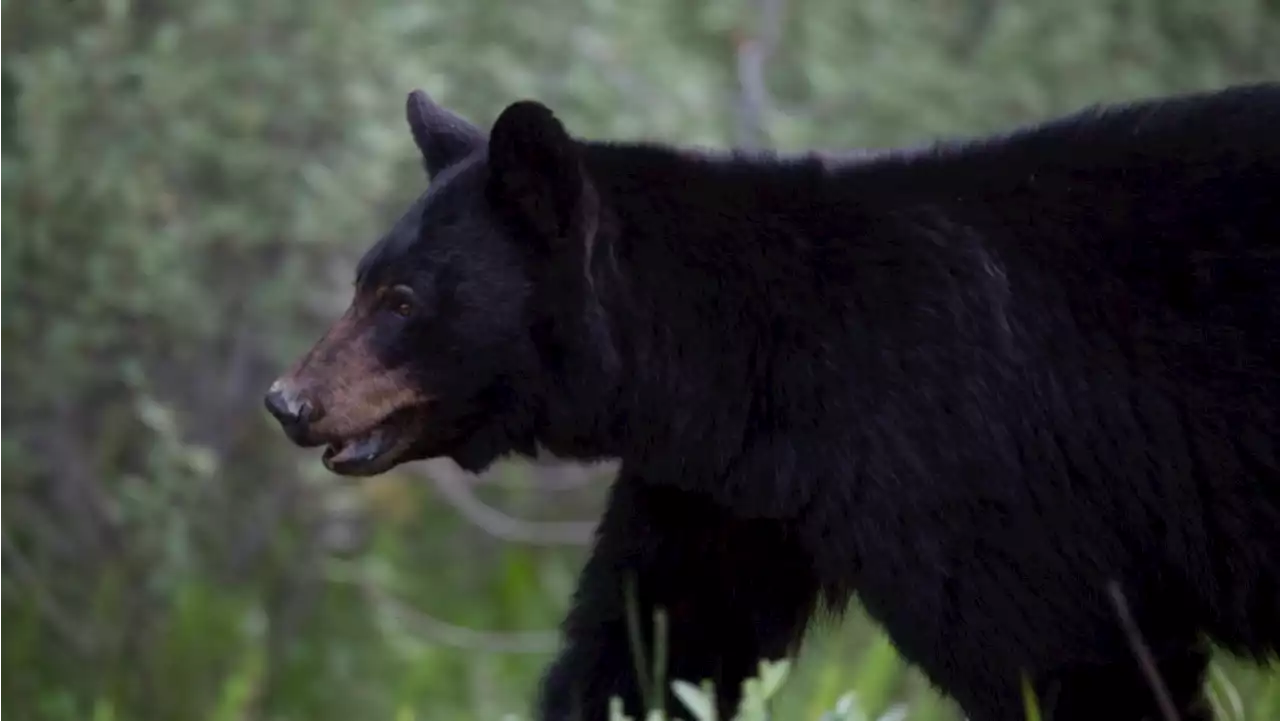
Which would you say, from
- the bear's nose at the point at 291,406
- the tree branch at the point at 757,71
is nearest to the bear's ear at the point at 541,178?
the bear's nose at the point at 291,406

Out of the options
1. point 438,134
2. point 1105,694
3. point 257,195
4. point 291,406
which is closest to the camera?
point 1105,694

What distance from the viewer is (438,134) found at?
12.5ft

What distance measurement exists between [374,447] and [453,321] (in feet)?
0.87

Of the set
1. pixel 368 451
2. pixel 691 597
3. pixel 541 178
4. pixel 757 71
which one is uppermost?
pixel 757 71

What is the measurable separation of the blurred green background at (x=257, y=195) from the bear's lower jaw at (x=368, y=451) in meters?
1.87

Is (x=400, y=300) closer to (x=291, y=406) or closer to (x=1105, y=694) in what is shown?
(x=291, y=406)

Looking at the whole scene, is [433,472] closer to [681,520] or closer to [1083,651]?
[681,520]

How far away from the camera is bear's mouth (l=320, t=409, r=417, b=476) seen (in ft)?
11.5

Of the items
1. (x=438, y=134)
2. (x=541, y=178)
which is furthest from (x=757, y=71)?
(x=541, y=178)

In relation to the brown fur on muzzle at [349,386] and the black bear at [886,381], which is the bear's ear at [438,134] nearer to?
the black bear at [886,381]

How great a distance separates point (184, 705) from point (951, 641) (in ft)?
12.1

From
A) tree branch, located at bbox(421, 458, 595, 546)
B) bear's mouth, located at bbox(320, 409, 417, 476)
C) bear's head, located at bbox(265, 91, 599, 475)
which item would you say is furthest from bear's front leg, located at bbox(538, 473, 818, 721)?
tree branch, located at bbox(421, 458, 595, 546)

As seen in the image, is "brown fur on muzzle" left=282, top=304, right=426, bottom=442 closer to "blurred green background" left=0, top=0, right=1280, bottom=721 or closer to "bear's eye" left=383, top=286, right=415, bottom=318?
"bear's eye" left=383, top=286, right=415, bottom=318

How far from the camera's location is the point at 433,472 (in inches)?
286
